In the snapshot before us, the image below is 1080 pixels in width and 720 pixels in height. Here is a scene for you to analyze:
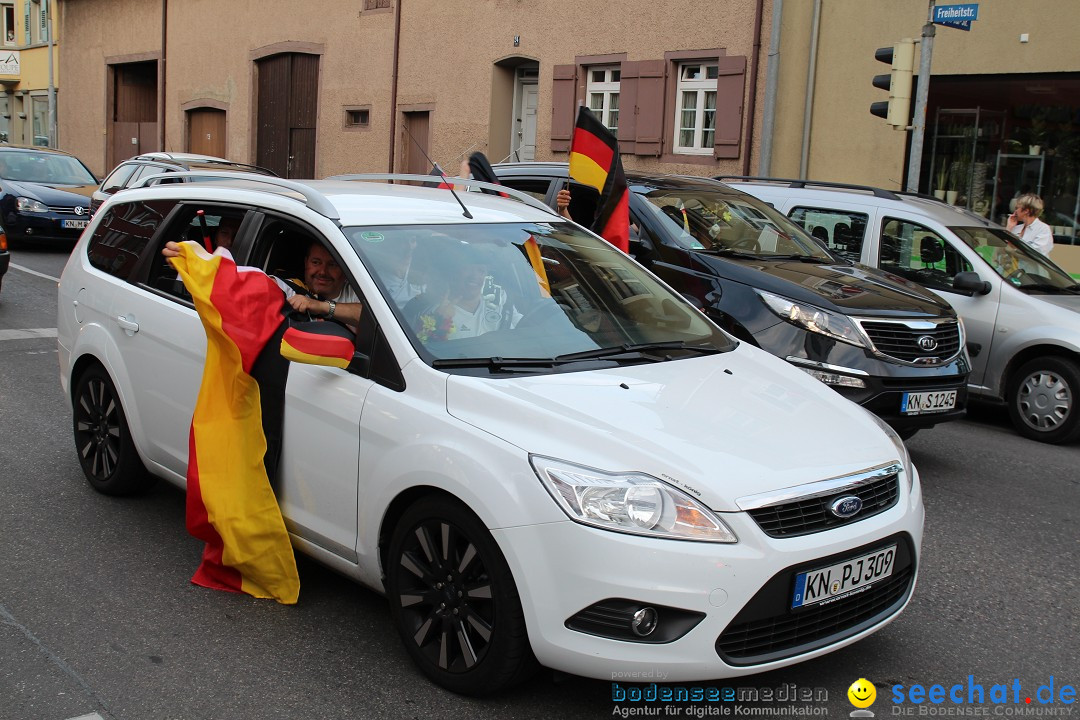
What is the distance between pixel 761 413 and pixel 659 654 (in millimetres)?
1031

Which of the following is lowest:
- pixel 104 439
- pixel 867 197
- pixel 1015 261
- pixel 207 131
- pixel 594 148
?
pixel 104 439

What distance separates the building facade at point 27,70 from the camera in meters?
38.7

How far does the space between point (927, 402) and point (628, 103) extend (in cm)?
1233

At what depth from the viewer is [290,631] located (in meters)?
4.14

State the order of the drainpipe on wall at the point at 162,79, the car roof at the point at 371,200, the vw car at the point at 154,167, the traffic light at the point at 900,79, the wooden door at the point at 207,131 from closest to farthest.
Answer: the car roof at the point at 371,200 → the traffic light at the point at 900,79 → the vw car at the point at 154,167 → the wooden door at the point at 207,131 → the drainpipe on wall at the point at 162,79

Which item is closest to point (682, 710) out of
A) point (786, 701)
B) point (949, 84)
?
point (786, 701)

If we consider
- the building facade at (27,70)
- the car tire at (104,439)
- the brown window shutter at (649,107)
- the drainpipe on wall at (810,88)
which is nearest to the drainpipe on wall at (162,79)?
the building facade at (27,70)

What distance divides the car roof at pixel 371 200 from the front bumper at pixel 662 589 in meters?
1.70

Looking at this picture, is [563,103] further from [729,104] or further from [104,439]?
[104,439]

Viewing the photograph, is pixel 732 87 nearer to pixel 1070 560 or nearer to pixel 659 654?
pixel 1070 560

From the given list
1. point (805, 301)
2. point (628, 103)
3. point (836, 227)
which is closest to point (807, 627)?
point (805, 301)

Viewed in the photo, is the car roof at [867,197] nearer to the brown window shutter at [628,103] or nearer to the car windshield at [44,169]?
the brown window shutter at [628,103]

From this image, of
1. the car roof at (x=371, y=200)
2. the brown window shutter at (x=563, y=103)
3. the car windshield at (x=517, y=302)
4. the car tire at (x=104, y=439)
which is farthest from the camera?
the brown window shutter at (x=563, y=103)

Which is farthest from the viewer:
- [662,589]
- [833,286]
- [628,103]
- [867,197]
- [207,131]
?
[207,131]
